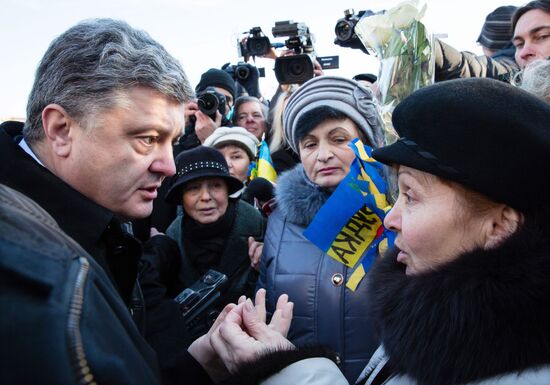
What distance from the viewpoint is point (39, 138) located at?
4.63ft

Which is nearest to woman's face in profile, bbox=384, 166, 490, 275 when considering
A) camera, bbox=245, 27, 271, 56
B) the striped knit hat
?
the striped knit hat

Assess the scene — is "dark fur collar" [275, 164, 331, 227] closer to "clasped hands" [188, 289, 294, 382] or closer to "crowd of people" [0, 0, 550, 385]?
"crowd of people" [0, 0, 550, 385]

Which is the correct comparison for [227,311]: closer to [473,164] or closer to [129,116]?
[129,116]

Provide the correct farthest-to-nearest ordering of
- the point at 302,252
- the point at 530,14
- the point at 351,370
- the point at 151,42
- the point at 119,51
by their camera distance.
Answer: the point at 530,14
the point at 302,252
the point at 351,370
the point at 151,42
the point at 119,51

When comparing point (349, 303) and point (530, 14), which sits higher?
point (530, 14)

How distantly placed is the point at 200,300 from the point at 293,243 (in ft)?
1.62

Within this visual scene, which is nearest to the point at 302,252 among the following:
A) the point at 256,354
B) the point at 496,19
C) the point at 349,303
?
the point at 349,303

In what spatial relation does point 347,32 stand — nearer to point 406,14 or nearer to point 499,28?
point 499,28

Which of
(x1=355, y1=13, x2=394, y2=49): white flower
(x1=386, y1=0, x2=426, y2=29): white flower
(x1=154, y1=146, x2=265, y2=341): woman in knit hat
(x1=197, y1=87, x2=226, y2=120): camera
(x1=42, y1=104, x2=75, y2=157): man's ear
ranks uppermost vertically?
(x1=386, y1=0, x2=426, y2=29): white flower

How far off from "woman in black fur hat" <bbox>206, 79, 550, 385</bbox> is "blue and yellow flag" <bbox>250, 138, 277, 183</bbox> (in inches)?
85.6

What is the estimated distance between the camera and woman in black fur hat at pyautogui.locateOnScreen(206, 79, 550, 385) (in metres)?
1.01

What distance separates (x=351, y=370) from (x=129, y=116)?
4.20 ft

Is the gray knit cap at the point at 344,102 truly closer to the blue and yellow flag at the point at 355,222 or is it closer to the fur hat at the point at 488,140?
the blue and yellow flag at the point at 355,222

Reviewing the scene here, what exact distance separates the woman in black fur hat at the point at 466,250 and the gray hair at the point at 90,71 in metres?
0.77
